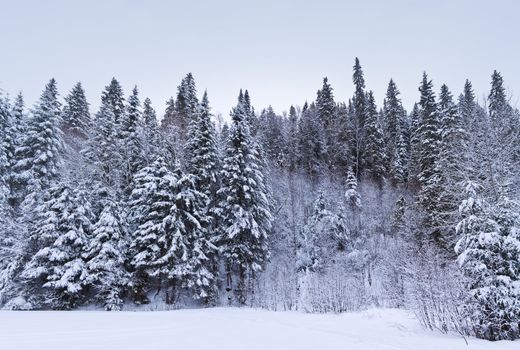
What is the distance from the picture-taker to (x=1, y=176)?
2598 cm

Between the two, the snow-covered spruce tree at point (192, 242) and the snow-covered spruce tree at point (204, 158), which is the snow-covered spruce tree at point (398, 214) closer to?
the snow-covered spruce tree at point (204, 158)

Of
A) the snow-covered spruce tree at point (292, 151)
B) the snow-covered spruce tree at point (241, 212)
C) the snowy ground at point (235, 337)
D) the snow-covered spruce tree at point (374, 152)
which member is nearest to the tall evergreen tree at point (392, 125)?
the snow-covered spruce tree at point (374, 152)

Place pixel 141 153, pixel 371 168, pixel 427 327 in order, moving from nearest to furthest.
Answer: pixel 427 327 → pixel 141 153 → pixel 371 168

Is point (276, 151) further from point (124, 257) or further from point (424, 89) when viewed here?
point (124, 257)

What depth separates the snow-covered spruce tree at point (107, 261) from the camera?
20.6m

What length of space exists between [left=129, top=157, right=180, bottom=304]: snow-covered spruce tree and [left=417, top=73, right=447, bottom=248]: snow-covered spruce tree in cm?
1876

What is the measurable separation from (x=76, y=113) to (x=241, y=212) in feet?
96.8

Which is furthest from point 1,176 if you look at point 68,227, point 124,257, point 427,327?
point 427,327

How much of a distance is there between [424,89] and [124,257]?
3337 centimetres

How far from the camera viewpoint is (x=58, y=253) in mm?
20250

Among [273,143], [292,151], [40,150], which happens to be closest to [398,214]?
[292,151]

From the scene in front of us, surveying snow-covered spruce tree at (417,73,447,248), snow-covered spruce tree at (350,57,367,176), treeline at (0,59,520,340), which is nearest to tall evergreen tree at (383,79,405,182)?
snow-covered spruce tree at (350,57,367,176)

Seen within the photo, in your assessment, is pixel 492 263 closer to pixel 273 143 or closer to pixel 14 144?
pixel 14 144

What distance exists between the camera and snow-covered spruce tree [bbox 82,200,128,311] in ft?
67.6
